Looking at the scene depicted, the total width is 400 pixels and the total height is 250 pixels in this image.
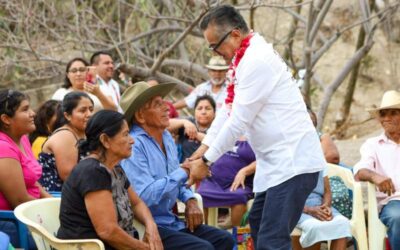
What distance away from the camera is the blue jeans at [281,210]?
466cm

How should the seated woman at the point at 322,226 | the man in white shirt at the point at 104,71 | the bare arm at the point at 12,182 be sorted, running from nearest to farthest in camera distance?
the bare arm at the point at 12,182 → the seated woman at the point at 322,226 → the man in white shirt at the point at 104,71

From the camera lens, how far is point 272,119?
4672mm

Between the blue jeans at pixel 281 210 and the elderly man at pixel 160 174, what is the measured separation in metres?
0.46

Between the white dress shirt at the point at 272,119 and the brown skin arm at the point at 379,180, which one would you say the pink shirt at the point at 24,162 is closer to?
the white dress shirt at the point at 272,119

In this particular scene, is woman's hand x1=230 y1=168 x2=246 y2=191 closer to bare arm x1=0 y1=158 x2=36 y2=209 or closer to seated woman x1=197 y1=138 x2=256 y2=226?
seated woman x1=197 y1=138 x2=256 y2=226

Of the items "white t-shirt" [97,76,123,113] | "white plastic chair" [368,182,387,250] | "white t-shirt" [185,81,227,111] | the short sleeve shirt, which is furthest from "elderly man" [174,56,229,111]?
the short sleeve shirt

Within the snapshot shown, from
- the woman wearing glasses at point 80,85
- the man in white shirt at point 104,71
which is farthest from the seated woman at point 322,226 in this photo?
the man in white shirt at point 104,71

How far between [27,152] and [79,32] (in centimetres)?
446

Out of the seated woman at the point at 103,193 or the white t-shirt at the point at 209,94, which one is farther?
the white t-shirt at the point at 209,94

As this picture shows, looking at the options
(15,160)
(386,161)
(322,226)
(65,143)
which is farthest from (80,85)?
(386,161)

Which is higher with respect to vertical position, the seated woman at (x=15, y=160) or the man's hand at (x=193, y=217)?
the seated woman at (x=15, y=160)

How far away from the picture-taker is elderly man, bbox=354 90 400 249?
6.05 metres

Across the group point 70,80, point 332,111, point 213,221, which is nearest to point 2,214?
point 213,221

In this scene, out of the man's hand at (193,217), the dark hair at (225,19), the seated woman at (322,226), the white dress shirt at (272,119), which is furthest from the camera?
the seated woman at (322,226)
